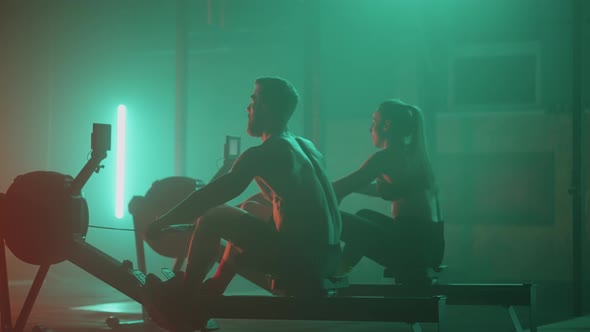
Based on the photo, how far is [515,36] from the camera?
11.1 metres

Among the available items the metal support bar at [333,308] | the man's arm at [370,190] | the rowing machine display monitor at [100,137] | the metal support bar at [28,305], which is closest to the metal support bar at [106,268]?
the metal support bar at [28,305]

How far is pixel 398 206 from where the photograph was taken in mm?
5492

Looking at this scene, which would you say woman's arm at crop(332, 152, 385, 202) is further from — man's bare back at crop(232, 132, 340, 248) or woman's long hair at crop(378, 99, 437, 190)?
man's bare back at crop(232, 132, 340, 248)

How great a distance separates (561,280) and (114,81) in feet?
20.4

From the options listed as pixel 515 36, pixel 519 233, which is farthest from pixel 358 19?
pixel 519 233

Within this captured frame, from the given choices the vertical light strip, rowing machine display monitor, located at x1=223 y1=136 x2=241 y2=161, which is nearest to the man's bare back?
rowing machine display monitor, located at x1=223 y1=136 x2=241 y2=161

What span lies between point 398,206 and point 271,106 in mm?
1306

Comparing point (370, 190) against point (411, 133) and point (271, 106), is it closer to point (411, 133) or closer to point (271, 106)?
point (411, 133)

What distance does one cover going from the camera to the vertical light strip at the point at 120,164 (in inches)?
460

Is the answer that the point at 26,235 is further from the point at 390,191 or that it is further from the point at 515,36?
the point at 515,36

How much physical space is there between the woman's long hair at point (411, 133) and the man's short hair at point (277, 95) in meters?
1.10

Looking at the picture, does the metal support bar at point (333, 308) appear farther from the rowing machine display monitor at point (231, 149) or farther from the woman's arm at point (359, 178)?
the rowing machine display monitor at point (231, 149)

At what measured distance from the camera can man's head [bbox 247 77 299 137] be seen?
14.9ft

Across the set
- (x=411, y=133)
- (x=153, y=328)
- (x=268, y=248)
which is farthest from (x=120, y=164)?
(x=268, y=248)
